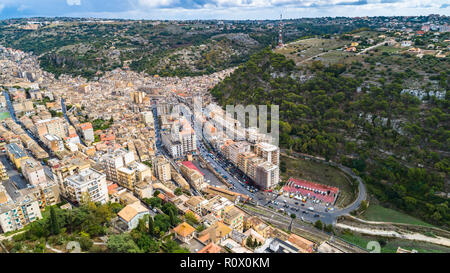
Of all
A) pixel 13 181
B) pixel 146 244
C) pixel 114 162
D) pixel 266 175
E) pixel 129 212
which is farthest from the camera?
pixel 266 175

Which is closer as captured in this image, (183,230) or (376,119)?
(183,230)

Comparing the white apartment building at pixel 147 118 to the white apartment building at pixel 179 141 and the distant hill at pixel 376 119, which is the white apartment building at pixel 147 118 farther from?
the distant hill at pixel 376 119

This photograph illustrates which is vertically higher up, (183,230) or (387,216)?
(183,230)

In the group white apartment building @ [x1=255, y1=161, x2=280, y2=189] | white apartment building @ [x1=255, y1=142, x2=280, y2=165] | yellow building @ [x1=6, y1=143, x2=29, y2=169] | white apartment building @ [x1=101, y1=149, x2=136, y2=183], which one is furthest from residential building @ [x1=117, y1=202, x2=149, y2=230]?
white apartment building @ [x1=255, y1=142, x2=280, y2=165]

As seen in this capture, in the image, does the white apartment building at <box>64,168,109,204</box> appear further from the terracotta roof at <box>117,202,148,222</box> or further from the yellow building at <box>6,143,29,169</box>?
the yellow building at <box>6,143,29,169</box>

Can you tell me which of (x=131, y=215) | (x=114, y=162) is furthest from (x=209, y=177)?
(x=131, y=215)

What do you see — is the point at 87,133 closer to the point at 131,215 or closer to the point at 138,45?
the point at 131,215

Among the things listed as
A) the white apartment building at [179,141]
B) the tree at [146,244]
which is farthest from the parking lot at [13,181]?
the white apartment building at [179,141]

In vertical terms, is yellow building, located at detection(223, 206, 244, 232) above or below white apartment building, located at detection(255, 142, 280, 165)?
below
